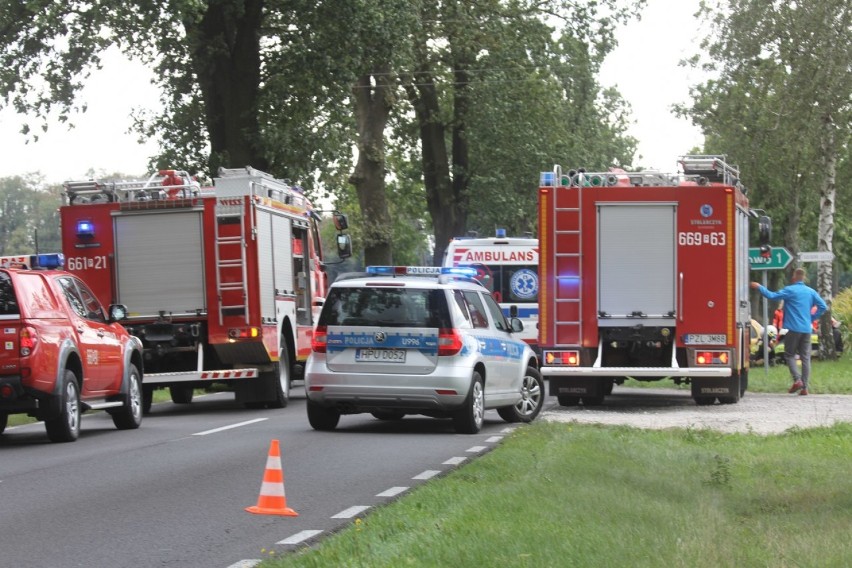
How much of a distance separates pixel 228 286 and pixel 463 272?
4.71 m

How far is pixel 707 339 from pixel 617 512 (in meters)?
11.8

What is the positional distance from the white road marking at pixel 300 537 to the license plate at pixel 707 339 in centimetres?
1240

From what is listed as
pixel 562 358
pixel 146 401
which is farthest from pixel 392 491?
pixel 146 401

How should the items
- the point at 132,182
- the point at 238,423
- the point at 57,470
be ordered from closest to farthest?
1. the point at 57,470
2. the point at 238,423
3. the point at 132,182

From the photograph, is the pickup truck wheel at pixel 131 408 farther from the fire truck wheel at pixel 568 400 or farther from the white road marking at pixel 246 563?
the white road marking at pixel 246 563

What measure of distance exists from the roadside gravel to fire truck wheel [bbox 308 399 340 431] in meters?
3.31

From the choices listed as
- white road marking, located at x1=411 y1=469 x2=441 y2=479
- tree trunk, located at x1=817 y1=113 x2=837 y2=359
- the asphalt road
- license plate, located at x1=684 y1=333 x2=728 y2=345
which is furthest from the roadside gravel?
tree trunk, located at x1=817 y1=113 x2=837 y2=359

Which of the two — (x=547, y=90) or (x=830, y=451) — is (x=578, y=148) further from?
(x=830, y=451)

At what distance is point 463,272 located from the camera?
723 inches

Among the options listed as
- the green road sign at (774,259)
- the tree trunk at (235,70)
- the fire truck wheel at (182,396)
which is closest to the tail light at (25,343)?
the fire truck wheel at (182,396)

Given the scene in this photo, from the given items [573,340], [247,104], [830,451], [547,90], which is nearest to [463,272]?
[573,340]

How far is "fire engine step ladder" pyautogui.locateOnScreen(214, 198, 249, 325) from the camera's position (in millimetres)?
21641

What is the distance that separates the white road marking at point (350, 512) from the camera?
1000 cm

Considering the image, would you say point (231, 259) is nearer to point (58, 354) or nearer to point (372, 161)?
point (58, 354)
